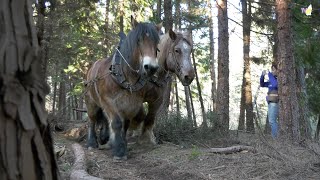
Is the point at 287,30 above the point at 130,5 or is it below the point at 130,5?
below

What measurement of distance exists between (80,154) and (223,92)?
21.6 ft

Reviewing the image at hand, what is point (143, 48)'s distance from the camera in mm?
6652

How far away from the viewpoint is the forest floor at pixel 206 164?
551 centimetres

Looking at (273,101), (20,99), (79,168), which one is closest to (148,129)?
(79,168)

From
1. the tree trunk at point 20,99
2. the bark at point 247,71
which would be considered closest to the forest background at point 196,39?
the bark at point 247,71

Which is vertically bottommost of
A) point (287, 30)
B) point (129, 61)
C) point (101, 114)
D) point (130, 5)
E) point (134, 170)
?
point (134, 170)

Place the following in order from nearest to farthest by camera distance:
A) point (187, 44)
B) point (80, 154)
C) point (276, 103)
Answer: point (80, 154) → point (187, 44) → point (276, 103)

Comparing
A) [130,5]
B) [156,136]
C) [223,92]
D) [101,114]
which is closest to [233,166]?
[156,136]

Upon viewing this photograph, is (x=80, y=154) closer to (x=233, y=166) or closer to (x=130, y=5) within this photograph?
(x=233, y=166)

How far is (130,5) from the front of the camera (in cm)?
2073

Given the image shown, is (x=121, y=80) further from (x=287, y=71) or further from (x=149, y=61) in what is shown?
(x=287, y=71)

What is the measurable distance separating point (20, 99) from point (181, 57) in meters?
6.02

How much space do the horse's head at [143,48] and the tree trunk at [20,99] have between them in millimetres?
4732

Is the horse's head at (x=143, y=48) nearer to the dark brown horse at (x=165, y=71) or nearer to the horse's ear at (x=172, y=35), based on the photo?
the horse's ear at (x=172, y=35)
